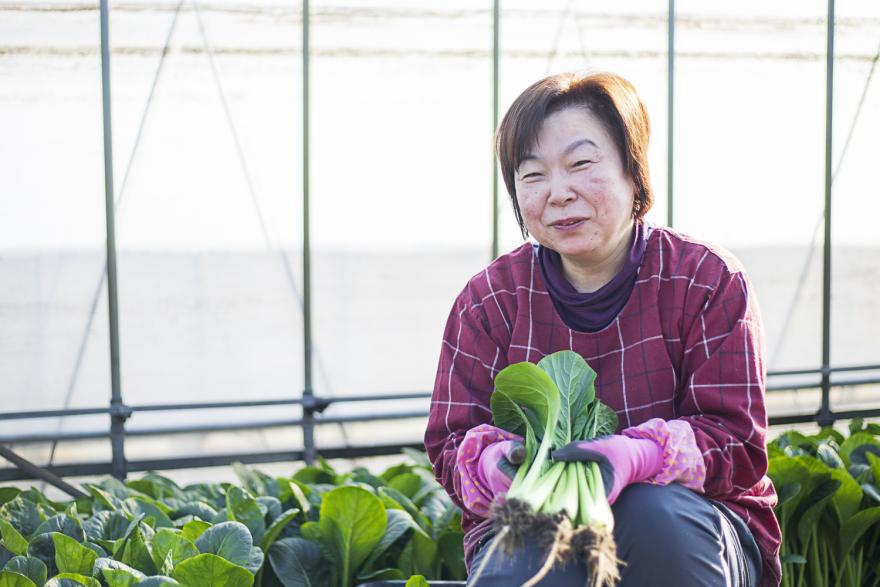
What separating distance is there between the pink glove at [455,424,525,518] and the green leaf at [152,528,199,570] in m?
0.71

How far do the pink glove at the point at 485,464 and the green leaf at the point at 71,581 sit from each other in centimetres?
84

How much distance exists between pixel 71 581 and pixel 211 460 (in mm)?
1783

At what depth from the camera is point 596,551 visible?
1.59 meters

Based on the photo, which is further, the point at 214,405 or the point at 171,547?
the point at 214,405

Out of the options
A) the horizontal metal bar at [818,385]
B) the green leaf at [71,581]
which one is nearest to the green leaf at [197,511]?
the green leaf at [71,581]

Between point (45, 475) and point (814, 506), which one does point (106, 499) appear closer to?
point (45, 475)

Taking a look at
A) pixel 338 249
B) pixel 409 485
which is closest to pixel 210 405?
pixel 338 249

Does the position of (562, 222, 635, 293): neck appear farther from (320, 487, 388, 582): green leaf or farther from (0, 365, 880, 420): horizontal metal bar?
(0, 365, 880, 420): horizontal metal bar

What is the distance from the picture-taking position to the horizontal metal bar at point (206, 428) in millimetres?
3730

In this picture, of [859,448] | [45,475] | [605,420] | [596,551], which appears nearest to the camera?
[596,551]

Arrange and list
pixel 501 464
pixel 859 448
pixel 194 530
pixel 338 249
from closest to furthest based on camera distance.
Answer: pixel 501 464 < pixel 194 530 < pixel 859 448 < pixel 338 249

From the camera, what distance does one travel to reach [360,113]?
13.0 feet

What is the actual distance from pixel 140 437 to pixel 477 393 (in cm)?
211

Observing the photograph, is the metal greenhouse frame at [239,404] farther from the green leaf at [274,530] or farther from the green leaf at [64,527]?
the green leaf at [274,530]
